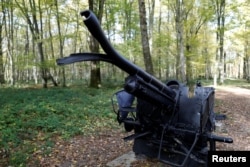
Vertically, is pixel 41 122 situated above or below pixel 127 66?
below

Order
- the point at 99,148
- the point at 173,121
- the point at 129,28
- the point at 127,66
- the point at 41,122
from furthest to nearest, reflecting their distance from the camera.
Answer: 1. the point at 129,28
2. the point at 41,122
3. the point at 99,148
4. the point at 173,121
5. the point at 127,66

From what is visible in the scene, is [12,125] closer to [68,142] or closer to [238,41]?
[68,142]

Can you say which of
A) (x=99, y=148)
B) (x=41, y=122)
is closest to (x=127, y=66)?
(x=99, y=148)

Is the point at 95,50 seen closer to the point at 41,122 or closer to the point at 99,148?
the point at 41,122

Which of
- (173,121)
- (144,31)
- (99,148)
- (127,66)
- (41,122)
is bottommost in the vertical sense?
(99,148)

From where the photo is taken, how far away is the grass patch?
6191 mm

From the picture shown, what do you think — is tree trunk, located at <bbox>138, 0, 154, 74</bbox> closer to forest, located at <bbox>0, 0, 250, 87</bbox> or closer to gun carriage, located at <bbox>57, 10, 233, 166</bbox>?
forest, located at <bbox>0, 0, 250, 87</bbox>

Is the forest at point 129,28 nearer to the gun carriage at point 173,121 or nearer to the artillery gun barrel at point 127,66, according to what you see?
the gun carriage at point 173,121

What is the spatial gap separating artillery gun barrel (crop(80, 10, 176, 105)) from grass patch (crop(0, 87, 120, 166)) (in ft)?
A: 11.7

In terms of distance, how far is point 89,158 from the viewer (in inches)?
235

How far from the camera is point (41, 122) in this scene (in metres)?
7.55

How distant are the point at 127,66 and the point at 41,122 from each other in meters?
5.05

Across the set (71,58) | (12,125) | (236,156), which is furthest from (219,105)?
(71,58)

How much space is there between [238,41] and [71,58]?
31.4 metres
